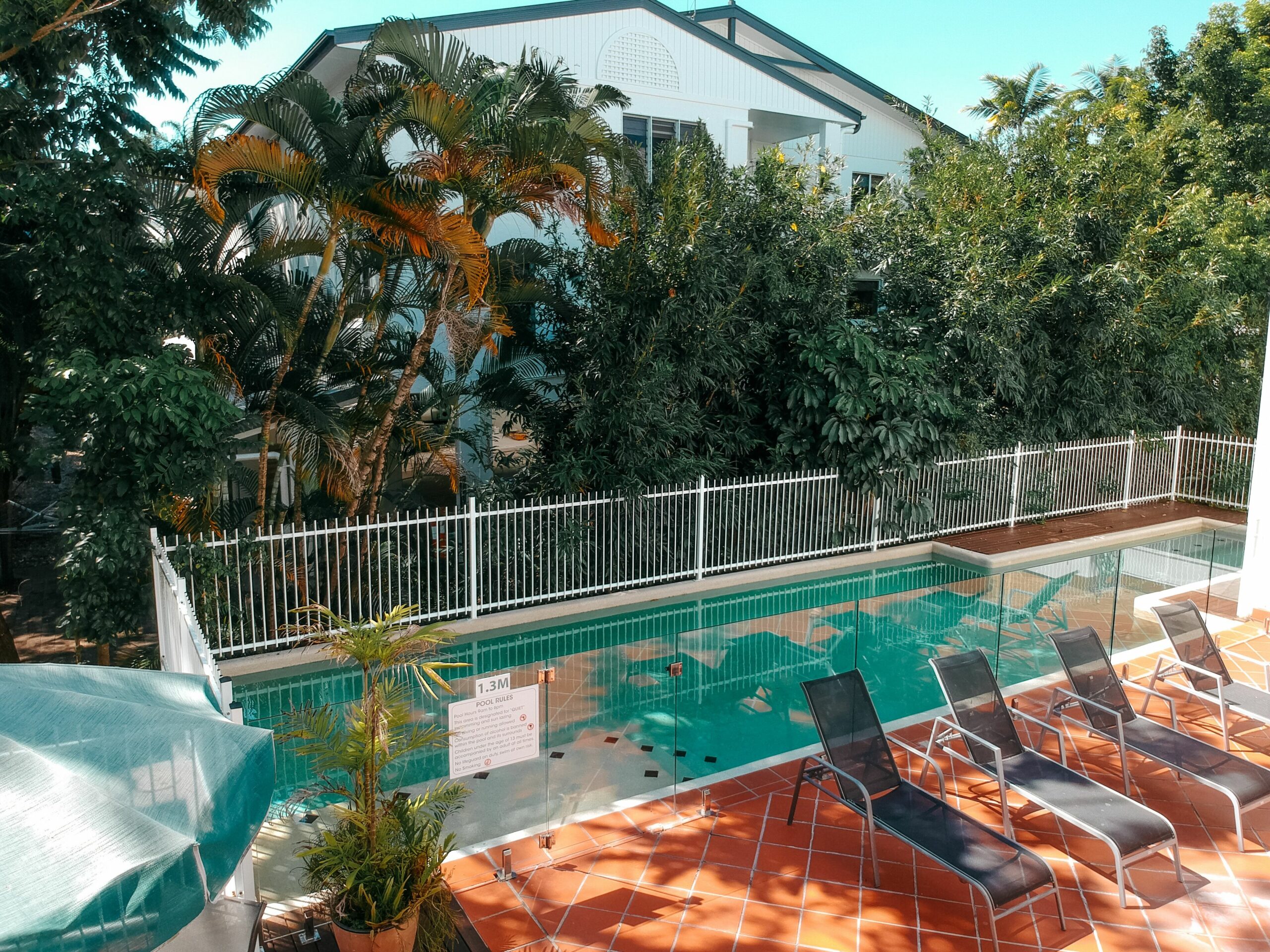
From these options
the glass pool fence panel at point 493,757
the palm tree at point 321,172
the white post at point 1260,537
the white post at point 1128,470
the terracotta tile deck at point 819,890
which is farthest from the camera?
the white post at point 1128,470

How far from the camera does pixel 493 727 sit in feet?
17.6

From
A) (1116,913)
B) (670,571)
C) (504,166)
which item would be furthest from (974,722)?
(504,166)

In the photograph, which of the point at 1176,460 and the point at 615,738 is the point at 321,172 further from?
the point at 1176,460

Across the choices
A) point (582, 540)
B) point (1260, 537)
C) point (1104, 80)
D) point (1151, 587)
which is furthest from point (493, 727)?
point (1104, 80)

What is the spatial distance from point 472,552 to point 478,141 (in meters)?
4.19

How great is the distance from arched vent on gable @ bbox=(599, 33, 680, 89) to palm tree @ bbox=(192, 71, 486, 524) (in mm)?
6210

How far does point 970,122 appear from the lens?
1085 inches

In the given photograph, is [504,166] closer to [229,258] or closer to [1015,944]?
[229,258]

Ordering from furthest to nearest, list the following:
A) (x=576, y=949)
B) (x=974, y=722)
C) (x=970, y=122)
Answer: (x=970, y=122), (x=974, y=722), (x=576, y=949)

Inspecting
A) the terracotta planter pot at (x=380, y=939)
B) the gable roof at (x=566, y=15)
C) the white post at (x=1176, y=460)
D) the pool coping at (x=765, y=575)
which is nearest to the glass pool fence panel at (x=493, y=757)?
the terracotta planter pot at (x=380, y=939)

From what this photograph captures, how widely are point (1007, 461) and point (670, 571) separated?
20.0 ft

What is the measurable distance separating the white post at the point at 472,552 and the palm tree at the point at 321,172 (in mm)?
2362

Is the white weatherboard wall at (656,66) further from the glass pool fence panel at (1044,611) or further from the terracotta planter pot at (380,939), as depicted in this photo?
the terracotta planter pot at (380,939)

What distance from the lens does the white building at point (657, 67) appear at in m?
13.0
